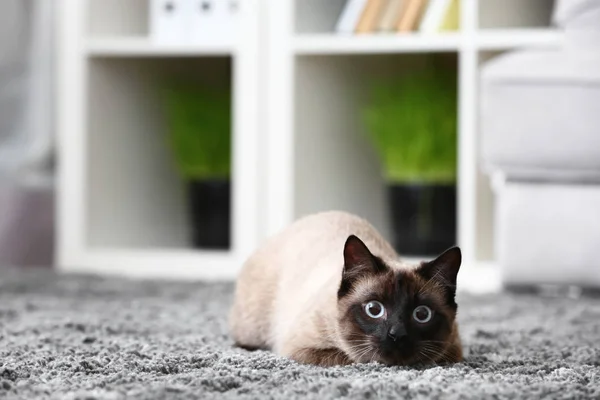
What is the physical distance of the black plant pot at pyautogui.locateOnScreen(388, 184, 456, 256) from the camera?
251 centimetres

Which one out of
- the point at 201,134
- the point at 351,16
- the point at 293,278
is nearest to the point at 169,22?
the point at 201,134

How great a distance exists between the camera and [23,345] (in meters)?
1.37

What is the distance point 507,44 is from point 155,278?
3.22ft

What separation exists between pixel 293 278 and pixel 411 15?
1180 mm

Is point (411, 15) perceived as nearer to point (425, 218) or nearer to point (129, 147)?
point (425, 218)

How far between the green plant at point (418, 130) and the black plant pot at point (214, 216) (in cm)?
45

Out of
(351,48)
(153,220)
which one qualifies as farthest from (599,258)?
(153,220)

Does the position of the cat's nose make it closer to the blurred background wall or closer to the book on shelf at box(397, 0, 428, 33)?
the book on shelf at box(397, 0, 428, 33)

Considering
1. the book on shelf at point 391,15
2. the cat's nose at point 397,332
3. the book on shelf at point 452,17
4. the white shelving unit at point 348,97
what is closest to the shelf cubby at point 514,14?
the white shelving unit at point 348,97

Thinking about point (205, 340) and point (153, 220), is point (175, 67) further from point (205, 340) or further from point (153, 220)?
point (205, 340)

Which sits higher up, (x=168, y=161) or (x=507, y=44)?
(x=507, y=44)

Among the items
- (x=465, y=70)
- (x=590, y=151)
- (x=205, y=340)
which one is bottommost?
(x=205, y=340)

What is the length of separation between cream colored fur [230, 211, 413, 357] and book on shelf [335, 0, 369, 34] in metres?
1.03

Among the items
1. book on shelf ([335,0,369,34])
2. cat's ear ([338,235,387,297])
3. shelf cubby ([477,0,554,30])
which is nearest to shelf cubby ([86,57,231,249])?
book on shelf ([335,0,369,34])
